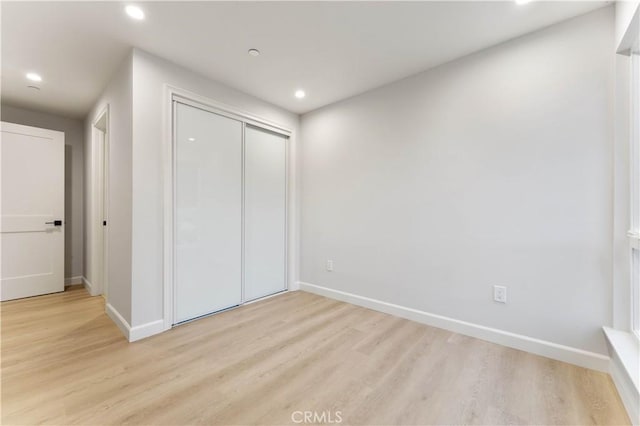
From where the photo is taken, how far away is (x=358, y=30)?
2.05m

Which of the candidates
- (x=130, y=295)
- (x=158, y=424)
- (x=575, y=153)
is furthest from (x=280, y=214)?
(x=575, y=153)

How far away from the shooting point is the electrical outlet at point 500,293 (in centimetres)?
216

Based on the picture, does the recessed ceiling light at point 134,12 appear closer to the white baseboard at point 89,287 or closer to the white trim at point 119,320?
the white trim at point 119,320

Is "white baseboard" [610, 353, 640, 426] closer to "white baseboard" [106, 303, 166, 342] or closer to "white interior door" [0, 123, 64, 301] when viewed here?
"white baseboard" [106, 303, 166, 342]

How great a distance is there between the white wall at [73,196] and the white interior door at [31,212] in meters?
0.45

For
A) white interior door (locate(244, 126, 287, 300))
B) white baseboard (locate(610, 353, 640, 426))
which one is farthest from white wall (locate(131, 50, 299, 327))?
white baseboard (locate(610, 353, 640, 426))

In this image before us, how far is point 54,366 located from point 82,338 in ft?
1.48

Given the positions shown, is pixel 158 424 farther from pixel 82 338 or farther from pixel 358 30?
pixel 358 30

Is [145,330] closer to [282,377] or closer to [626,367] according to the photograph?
[282,377]

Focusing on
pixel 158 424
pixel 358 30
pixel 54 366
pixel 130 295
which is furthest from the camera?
pixel 130 295

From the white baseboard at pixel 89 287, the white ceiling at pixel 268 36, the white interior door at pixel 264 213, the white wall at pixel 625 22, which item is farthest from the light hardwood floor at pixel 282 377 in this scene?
the white ceiling at pixel 268 36

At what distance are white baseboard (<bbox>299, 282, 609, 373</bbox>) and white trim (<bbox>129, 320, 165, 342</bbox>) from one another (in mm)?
1958

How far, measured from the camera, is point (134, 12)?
187 centimetres

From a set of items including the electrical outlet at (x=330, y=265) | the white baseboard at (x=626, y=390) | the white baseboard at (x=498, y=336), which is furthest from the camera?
the electrical outlet at (x=330, y=265)
